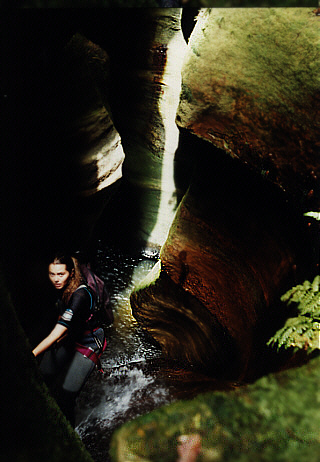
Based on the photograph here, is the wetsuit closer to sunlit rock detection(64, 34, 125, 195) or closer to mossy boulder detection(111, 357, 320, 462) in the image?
mossy boulder detection(111, 357, 320, 462)

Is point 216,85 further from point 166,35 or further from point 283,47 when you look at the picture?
point 166,35

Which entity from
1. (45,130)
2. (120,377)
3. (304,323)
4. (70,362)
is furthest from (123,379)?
(45,130)

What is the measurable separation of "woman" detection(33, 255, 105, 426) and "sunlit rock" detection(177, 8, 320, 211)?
6.00 feet

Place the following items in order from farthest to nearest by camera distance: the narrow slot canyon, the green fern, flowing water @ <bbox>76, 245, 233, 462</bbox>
→ flowing water @ <bbox>76, 245, 233, 462</bbox>
the green fern
the narrow slot canyon

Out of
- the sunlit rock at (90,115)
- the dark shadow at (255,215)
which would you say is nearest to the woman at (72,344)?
the dark shadow at (255,215)

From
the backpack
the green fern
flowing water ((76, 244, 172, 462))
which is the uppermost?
the green fern

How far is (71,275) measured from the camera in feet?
8.14

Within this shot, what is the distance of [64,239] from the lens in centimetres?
433

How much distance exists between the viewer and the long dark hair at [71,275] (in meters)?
2.44

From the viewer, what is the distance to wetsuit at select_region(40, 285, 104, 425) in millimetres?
2479

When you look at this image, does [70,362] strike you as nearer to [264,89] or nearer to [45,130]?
[45,130]

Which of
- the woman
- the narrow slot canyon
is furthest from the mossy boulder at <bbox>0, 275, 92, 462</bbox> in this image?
the woman

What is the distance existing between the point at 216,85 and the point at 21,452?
288 centimetres

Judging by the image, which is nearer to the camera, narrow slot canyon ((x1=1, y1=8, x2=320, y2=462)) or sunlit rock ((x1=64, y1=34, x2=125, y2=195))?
narrow slot canyon ((x1=1, y1=8, x2=320, y2=462))
